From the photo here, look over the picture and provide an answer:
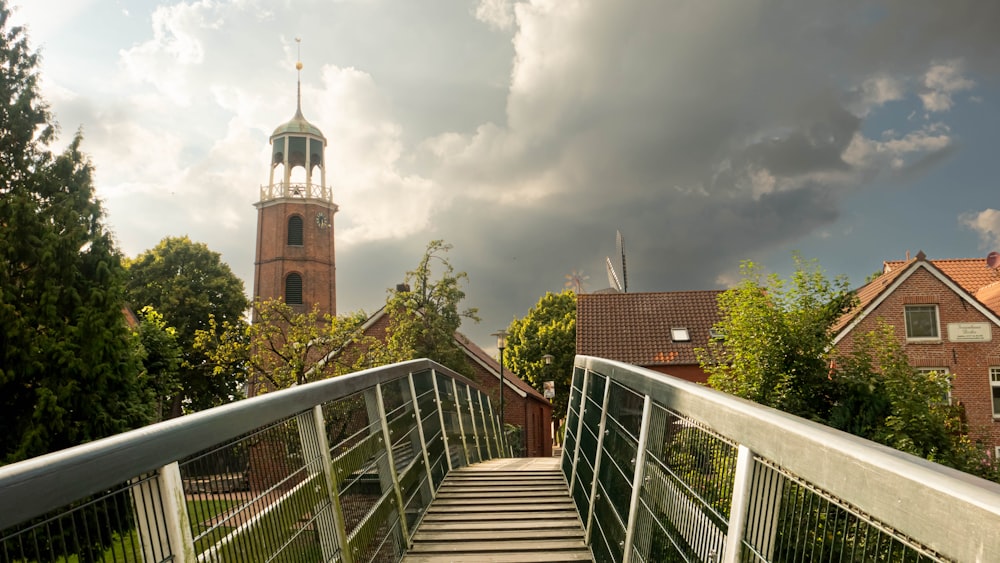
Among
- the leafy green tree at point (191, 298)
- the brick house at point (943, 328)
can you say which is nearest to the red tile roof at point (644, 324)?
the brick house at point (943, 328)

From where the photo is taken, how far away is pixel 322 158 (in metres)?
59.1

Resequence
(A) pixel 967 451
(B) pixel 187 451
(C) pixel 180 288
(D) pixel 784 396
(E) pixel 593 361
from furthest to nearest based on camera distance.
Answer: (C) pixel 180 288 < (D) pixel 784 396 < (A) pixel 967 451 < (E) pixel 593 361 < (B) pixel 187 451

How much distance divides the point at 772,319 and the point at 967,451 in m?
5.84

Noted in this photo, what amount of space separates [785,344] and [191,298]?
3227 cm

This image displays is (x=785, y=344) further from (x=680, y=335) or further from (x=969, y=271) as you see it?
(x=969, y=271)

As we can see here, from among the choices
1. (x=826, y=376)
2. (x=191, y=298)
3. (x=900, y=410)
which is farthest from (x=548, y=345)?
(x=900, y=410)

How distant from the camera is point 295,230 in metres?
56.5

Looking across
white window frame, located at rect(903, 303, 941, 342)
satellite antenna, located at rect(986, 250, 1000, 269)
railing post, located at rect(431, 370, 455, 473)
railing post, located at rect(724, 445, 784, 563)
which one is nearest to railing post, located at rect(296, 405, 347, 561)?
railing post, located at rect(724, 445, 784, 563)

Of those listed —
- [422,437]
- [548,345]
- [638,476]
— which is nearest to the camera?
[638,476]

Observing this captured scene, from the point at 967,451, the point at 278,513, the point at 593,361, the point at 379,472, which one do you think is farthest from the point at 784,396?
the point at 278,513

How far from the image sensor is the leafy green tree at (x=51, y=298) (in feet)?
52.4

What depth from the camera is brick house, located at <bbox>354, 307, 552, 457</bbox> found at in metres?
37.2

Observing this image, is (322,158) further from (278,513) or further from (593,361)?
(278,513)

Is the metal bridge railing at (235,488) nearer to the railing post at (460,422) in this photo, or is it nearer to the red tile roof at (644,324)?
the railing post at (460,422)
